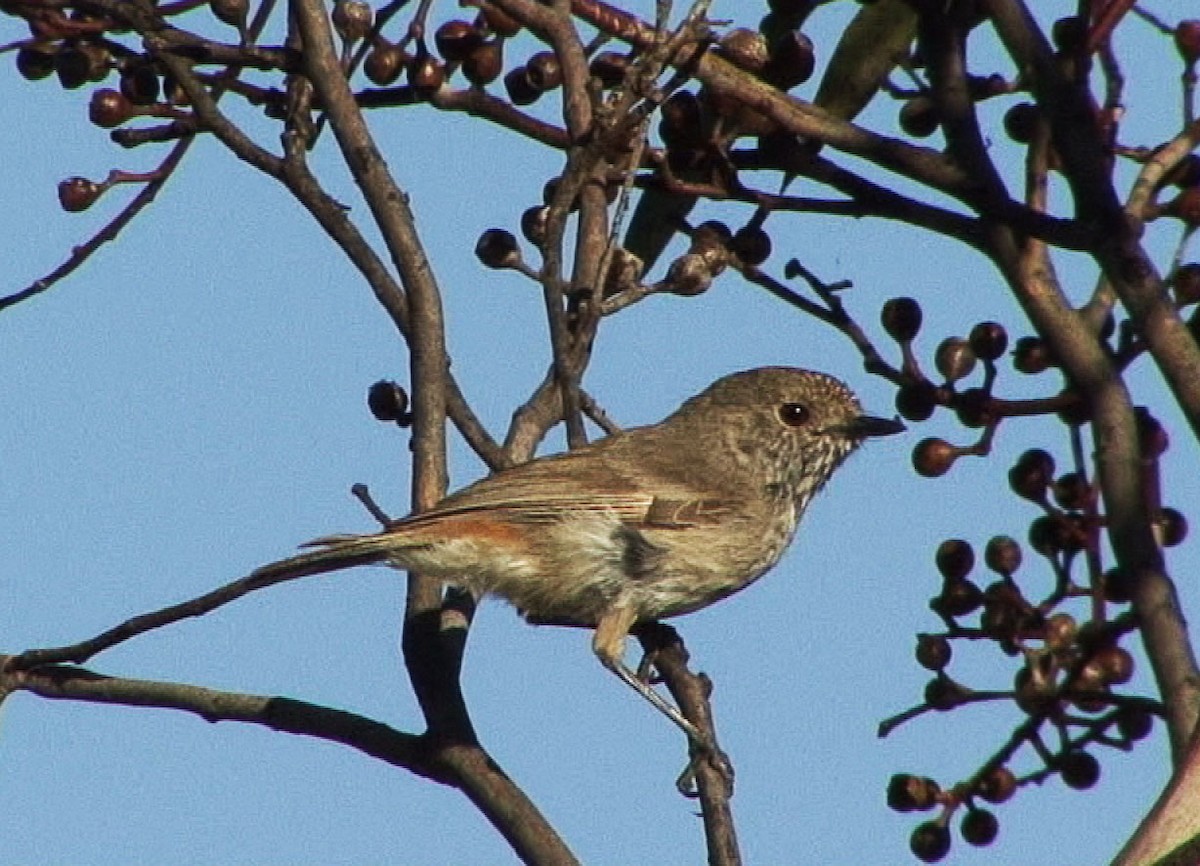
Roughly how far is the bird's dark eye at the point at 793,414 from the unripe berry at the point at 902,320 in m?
2.47

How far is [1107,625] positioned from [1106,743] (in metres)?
0.24

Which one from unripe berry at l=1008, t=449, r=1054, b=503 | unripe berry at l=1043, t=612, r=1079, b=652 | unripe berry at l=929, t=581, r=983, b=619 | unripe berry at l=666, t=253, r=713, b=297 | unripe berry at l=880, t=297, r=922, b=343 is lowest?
unripe berry at l=1043, t=612, r=1079, b=652

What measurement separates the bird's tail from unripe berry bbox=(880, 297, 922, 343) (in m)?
1.62

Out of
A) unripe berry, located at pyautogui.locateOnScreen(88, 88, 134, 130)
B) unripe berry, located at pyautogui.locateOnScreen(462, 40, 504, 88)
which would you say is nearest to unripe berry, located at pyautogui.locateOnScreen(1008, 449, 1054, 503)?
unripe berry, located at pyautogui.locateOnScreen(462, 40, 504, 88)

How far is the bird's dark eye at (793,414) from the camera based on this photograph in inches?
248

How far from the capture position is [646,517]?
5.76 metres

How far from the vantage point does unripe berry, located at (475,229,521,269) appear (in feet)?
13.3

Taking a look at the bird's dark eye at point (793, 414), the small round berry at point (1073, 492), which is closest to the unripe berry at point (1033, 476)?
the small round berry at point (1073, 492)

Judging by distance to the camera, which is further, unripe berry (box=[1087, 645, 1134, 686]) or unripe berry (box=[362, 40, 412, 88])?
unripe berry (box=[362, 40, 412, 88])

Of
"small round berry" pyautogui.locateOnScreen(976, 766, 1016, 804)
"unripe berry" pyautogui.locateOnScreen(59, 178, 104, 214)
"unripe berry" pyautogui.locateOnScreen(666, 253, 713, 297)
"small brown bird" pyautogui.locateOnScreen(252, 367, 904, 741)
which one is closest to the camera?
"small round berry" pyautogui.locateOnScreen(976, 766, 1016, 804)

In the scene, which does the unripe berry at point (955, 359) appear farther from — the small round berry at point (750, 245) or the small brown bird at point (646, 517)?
the small brown bird at point (646, 517)

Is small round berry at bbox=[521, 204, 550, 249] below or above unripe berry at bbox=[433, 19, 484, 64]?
below

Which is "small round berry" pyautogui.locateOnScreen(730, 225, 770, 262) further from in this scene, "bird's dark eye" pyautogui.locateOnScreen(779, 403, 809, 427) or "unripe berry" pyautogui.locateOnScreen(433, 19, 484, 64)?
"bird's dark eye" pyautogui.locateOnScreen(779, 403, 809, 427)

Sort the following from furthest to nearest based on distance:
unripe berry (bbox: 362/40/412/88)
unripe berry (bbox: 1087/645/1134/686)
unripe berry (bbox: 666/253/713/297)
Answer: unripe berry (bbox: 362/40/412/88)
unripe berry (bbox: 666/253/713/297)
unripe berry (bbox: 1087/645/1134/686)
